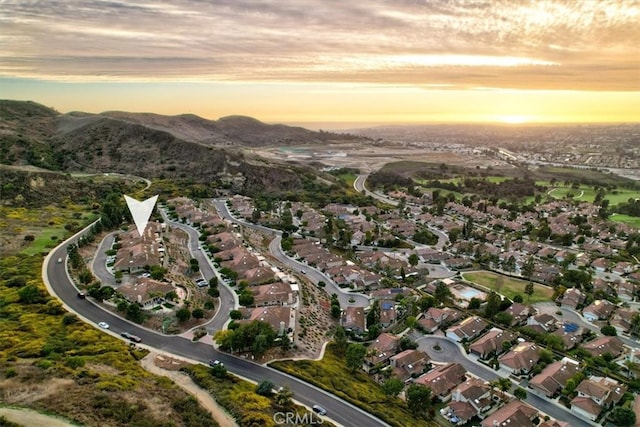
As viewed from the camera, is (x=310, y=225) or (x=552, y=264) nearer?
(x=552, y=264)

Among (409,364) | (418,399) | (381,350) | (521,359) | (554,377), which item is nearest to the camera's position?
(418,399)

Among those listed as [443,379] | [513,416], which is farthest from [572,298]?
[513,416]

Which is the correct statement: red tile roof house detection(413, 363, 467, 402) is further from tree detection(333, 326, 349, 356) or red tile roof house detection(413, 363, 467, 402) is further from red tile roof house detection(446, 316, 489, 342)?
tree detection(333, 326, 349, 356)

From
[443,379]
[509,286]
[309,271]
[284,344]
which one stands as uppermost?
[284,344]

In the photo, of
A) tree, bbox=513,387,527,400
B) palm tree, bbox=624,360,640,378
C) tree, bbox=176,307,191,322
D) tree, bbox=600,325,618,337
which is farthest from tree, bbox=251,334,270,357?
tree, bbox=600,325,618,337

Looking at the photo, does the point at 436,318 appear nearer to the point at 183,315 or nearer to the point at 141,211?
the point at 183,315

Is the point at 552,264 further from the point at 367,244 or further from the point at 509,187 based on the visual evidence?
the point at 509,187

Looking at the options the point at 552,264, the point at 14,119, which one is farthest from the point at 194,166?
the point at 552,264
